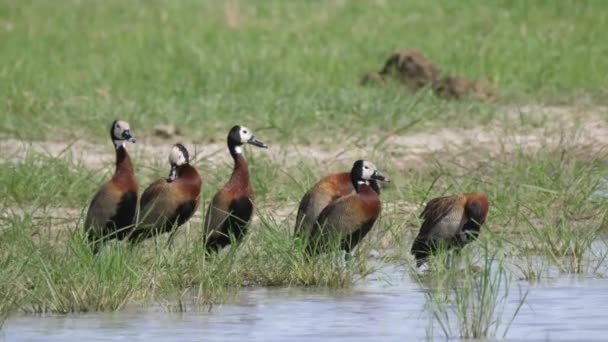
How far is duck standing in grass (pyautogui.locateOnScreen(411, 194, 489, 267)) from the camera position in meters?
8.79

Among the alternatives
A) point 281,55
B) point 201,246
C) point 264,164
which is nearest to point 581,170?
point 264,164

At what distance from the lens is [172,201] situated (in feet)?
29.7

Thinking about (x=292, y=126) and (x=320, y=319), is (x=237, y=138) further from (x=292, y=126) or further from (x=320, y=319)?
(x=292, y=126)

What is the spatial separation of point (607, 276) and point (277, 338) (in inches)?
90.1

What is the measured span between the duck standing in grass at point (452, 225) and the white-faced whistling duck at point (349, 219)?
307 mm

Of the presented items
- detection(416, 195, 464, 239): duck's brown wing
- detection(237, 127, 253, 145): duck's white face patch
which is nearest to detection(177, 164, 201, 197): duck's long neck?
detection(237, 127, 253, 145): duck's white face patch

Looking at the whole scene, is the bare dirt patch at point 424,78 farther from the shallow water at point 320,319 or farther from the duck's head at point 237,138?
the shallow water at point 320,319

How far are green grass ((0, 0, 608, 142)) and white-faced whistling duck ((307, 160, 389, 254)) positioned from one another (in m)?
3.15

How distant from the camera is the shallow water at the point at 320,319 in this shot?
735cm

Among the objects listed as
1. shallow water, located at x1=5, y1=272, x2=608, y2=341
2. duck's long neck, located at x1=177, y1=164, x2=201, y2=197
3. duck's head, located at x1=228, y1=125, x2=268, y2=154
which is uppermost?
duck's head, located at x1=228, y1=125, x2=268, y2=154

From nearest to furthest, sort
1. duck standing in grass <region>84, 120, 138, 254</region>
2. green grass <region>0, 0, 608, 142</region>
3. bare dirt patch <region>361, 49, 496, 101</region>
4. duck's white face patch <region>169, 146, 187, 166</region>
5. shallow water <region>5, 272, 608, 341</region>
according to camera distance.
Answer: shallow water <region>5, 272, 608, 341</region> → duck standing in grass <region>84, 120, 138, 254</region> → duck's white face patch <region>169, 146, 187, 166</region> → green grass <region>0, 0, 608, 142</region> → bare dirt patch <region>361, 49, 496, 101</region>

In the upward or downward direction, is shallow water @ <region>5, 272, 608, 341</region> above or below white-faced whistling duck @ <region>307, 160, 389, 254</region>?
below

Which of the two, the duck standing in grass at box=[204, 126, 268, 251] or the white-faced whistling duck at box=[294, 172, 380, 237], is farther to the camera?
the white-faced whistling duck at box=[294, 172, 380, 237]

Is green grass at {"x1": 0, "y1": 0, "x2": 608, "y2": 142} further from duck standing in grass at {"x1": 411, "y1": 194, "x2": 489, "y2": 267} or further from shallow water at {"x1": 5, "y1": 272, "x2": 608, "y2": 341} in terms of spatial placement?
shallow water at {"x1": 5, "y1": 272, "x2": 608, "y2": 341}
